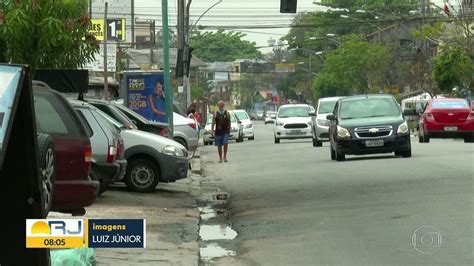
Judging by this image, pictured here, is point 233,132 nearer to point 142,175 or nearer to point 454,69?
point 454,69

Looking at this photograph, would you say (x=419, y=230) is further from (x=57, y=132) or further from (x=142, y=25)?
(x=142, y=25)

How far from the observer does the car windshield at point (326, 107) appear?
35156mm

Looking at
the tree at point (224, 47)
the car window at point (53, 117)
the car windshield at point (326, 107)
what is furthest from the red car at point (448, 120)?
the tree at point (224, 47)

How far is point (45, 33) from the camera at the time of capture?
14.4m

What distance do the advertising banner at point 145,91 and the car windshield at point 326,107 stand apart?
985 centimetres

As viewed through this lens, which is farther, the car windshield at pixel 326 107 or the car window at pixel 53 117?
the car windshield at pixel 326 107

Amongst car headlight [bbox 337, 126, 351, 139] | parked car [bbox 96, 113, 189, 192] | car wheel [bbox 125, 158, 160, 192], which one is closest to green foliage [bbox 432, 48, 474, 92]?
car headlight [bbox 337, 126, 351, 139]

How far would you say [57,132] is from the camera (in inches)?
460

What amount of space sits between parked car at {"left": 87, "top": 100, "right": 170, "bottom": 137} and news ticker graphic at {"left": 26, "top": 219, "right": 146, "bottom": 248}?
14.9m

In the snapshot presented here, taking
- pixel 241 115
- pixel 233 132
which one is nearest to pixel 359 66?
pixel 241 115

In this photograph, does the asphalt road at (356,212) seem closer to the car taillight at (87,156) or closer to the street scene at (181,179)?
the street scene at (181,179)

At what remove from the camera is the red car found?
34094 millimetres

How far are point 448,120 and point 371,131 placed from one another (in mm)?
11715

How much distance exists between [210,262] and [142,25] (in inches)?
2640
